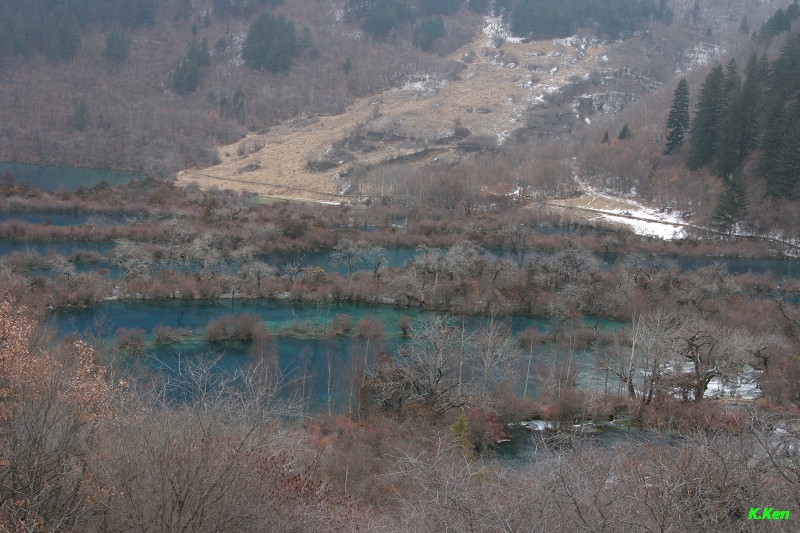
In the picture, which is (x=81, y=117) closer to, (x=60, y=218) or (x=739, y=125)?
(x=60, y=218)

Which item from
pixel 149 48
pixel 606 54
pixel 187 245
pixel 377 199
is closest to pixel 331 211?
pixel 377 199

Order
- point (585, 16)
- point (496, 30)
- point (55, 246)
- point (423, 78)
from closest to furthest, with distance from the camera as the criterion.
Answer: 1. point (55, 246)
2. point (423, 78)
3. point (585, 16)
4. point (496, 30)

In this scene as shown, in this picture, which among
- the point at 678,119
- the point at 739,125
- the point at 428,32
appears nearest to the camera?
the point at 739,125

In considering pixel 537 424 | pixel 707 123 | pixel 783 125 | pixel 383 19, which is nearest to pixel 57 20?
pixel 383 19

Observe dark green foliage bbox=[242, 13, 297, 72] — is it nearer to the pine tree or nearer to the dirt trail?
the dirt trail

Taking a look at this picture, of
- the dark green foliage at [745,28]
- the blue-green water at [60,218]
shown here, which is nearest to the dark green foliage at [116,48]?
the blue-green water at [60,218]

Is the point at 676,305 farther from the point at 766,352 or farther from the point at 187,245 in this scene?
the point at 187,245
